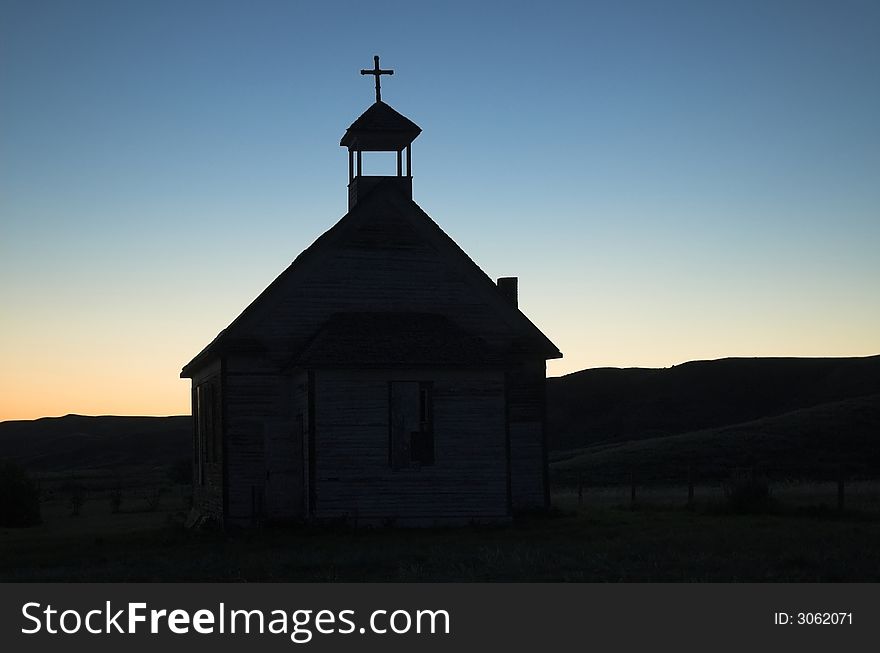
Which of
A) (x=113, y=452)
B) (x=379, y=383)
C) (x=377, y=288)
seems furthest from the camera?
(x=113, y=452)

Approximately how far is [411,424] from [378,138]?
26.5 feet

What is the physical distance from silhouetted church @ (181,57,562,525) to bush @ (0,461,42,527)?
24.8 ft

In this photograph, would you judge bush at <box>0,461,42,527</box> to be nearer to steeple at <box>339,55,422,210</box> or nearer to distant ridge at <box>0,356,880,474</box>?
steeple at <box>339,55,422,210</box>

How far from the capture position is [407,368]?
2725 centimetres

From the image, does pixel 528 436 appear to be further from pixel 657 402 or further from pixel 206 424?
pixel 657 402

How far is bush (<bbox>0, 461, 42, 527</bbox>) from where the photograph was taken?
35688 millimetres

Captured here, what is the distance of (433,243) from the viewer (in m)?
30.0

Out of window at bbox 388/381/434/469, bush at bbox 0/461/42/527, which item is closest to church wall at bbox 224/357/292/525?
window at bbox 388/381/434/469

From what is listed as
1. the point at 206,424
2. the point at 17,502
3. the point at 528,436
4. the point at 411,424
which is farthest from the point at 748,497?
the point at 17,502

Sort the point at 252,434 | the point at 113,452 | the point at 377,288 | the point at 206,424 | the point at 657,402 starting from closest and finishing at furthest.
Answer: the point at 252,434
the point at 377,288
the point at 206,424
the point at 657,402
the point at 113,452

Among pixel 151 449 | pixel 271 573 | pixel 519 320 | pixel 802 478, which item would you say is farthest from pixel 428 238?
pixel 151 449

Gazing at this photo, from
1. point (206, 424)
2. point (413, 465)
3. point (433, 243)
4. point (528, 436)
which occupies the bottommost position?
point (413, 465)
